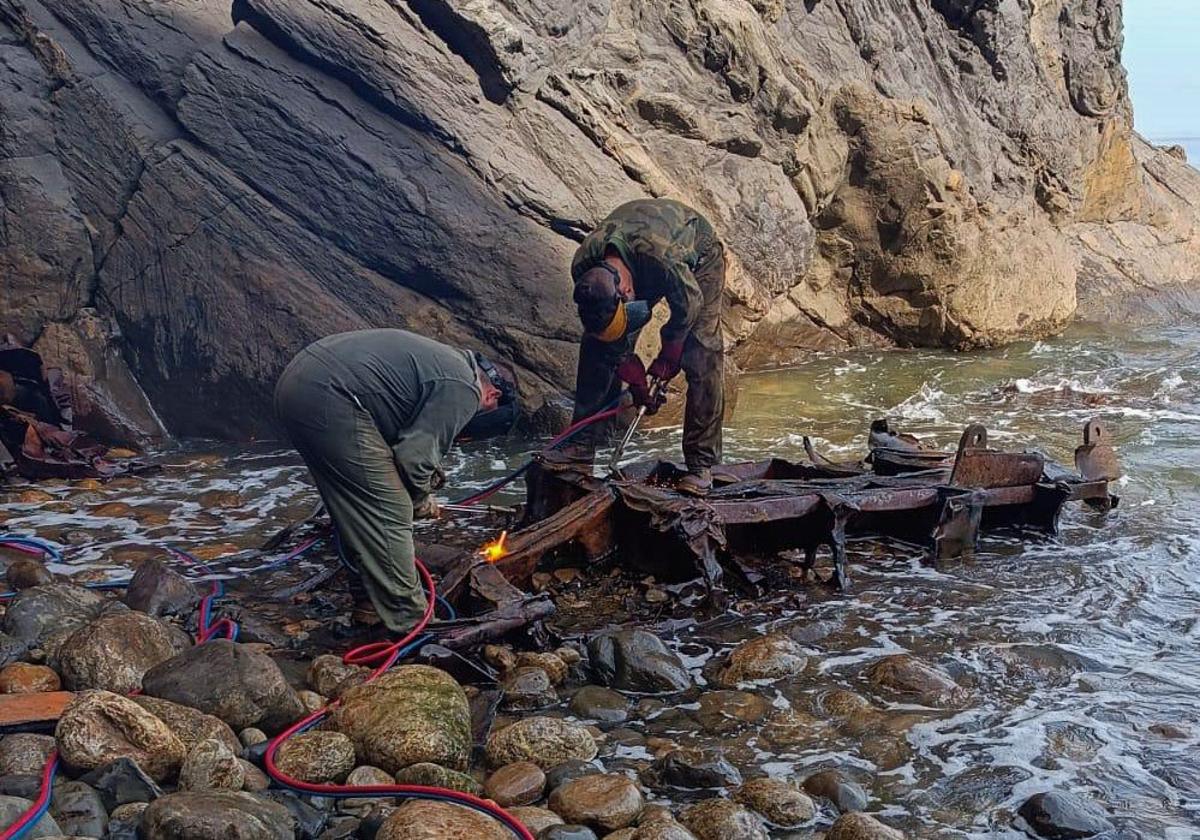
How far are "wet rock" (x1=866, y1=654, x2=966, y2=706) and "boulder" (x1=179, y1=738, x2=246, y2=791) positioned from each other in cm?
245

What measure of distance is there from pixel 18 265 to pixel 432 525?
4.78 m

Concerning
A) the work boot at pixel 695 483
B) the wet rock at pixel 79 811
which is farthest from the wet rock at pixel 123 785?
the work boot at pixel 695 483

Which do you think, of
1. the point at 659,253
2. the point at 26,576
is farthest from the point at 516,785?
the point at 659,253

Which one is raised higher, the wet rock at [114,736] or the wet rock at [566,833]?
the wet rock at [114,736]

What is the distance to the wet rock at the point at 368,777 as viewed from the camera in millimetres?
3348

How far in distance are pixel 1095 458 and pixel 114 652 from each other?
5638 millimetres

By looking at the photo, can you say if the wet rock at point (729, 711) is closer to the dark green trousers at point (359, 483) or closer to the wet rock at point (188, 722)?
the dark green trousers at point (359, 483)

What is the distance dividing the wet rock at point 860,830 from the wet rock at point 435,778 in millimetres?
1090

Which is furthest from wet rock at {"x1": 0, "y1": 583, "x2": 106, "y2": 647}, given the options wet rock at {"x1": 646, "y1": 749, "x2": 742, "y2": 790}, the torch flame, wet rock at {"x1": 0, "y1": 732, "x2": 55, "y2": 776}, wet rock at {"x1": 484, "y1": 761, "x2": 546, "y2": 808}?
wet rock at {"x1": 646, "y1": 749, "x2": 742, "y2": 790}

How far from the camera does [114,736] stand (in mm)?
3174

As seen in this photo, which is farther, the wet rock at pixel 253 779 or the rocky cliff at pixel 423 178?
the rocky cliff at pixel 423 178

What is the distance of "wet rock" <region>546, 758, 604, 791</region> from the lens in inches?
139

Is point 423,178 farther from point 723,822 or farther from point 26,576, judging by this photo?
point 723,822

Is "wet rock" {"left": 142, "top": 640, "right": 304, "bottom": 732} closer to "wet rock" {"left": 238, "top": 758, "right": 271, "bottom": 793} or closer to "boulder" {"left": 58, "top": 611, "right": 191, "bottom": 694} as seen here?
"boulder" {"left": 58, "top": 611, "right": 191, "bottom": 694}
